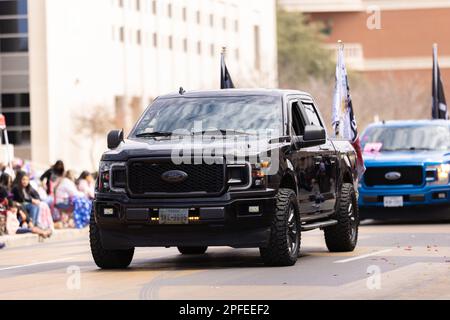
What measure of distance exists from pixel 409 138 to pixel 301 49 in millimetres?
84334

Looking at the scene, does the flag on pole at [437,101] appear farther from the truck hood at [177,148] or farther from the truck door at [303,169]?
the truck hood at [177,148]

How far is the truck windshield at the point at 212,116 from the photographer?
17234 millimetres

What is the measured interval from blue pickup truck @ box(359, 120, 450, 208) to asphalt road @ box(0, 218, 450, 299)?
18.3ft

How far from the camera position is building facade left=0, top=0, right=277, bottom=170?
232 ft

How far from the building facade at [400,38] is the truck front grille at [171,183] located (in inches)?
3705

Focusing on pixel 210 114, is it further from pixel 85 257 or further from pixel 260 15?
pixel 260 15

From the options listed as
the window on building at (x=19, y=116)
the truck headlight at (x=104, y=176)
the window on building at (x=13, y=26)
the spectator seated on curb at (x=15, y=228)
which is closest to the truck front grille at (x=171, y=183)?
the truck headlight at (x=104, y=176)

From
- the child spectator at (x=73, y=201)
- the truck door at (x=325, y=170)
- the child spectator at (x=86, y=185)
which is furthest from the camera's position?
the child spectator at (x=86, y=185)

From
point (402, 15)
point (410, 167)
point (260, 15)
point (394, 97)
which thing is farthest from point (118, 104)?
point (410, 167)

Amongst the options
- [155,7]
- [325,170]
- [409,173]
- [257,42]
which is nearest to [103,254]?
[325,170]

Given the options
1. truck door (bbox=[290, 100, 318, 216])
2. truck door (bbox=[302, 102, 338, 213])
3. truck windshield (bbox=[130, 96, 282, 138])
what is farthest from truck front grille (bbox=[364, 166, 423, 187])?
truck windshield (bbox=[130, 96, 282, 138])

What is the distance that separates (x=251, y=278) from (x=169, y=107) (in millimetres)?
3471

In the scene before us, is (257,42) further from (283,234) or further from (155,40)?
(283,234)

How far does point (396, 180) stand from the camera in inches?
1074
